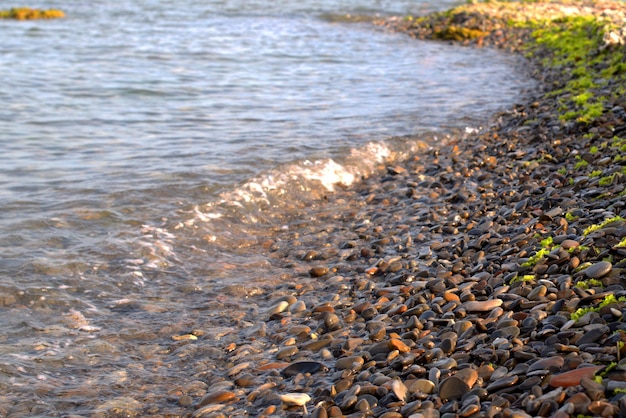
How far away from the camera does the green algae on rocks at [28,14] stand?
1246 inches

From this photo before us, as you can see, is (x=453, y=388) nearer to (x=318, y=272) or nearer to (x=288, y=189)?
(x=318, y=272)

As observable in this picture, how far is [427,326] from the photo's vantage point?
20.1ft

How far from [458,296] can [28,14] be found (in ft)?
102

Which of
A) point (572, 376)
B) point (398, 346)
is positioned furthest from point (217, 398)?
point (572, 376)

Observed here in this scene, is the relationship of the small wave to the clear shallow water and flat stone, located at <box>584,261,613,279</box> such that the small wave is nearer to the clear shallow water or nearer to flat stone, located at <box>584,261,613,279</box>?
the clear shallow water

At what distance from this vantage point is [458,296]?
652 centimetres

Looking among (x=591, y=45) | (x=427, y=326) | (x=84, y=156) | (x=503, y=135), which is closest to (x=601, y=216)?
(x=427, y=326)

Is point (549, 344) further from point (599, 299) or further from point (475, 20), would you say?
point (475, 20)

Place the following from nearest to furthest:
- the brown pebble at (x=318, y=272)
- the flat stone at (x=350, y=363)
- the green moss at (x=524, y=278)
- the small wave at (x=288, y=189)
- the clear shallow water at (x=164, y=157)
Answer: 1. the flat stone at (x=350, y=363)
2. the green moss at (x=524, y=278)
3. the clear shallow water at (x=164, y=157)
4. the brown pebble at (x=318, y=272)
5. the small wave at (x=288, y=189)

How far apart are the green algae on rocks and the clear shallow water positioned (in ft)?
17.7

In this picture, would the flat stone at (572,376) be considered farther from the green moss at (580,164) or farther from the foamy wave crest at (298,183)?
the foamy wave crest at (298,183)

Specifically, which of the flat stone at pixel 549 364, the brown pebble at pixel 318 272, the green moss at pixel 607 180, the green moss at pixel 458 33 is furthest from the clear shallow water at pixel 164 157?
the green moss at pixel 607 180

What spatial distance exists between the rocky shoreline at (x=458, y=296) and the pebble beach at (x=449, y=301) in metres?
0.02

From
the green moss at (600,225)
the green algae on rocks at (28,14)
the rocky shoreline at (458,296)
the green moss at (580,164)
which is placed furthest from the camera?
the green algae on rocks at (28,14)
